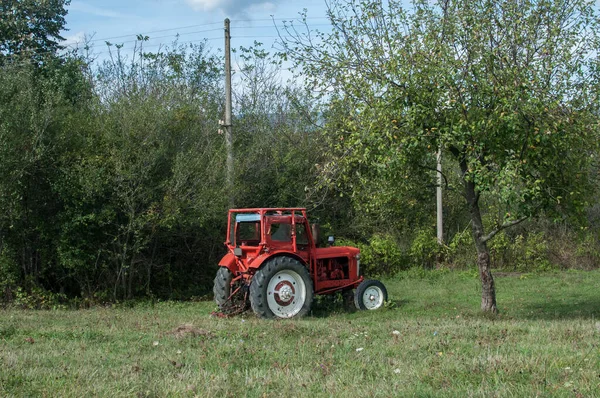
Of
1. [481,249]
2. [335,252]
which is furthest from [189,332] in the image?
[481,249]

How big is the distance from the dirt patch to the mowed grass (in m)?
0.02

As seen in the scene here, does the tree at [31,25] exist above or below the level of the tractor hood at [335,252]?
above

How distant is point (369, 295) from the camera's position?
12977 millimetres

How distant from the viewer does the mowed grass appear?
18.0 ft

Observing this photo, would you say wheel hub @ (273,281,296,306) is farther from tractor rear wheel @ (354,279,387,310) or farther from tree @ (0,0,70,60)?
tree @ (0,0,70,60)

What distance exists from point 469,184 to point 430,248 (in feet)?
31.2

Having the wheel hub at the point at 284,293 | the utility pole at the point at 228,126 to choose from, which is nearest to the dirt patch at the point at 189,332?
the wheel hub at the point at 284,293

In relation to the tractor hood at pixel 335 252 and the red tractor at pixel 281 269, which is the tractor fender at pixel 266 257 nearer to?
the red tractor at pixel 281 269

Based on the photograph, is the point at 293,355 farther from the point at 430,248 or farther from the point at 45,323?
the point at 430,248

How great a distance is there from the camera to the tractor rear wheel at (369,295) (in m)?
12.8

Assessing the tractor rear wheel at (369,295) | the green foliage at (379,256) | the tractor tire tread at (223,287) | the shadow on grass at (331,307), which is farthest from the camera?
the green foliage at (379,256)

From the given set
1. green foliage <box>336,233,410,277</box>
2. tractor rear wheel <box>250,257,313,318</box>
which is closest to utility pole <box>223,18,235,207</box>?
tractor rear wheel <box>250,257,313,318</box>

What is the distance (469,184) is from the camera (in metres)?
11.6

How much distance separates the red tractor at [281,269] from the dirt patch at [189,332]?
231cm
